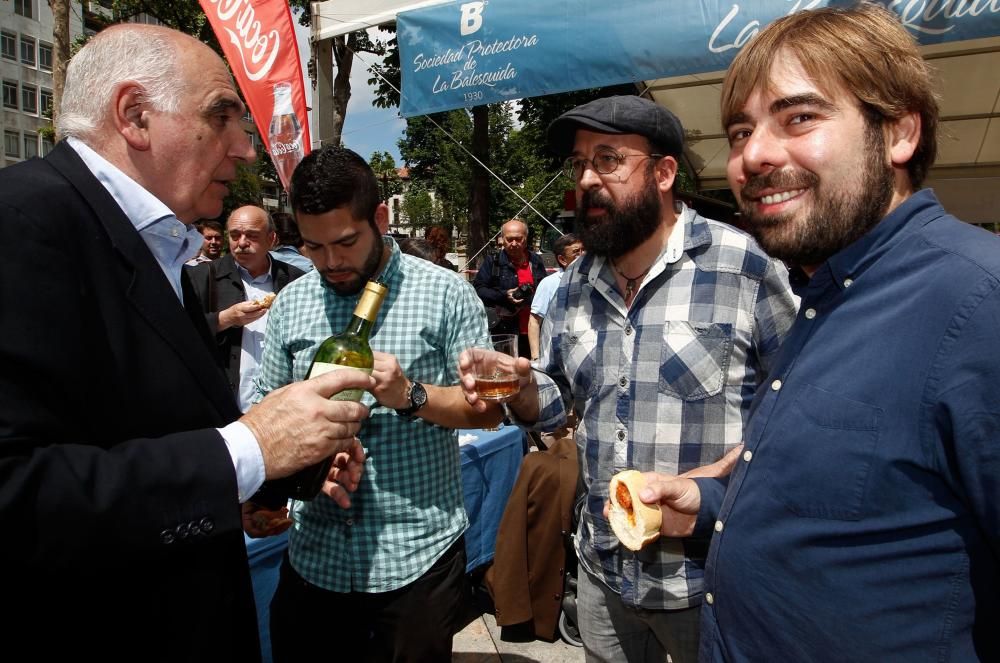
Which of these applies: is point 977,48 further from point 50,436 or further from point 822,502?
point 50,436

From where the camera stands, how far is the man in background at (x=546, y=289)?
6.24 m

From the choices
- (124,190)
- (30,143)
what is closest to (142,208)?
(124,190)

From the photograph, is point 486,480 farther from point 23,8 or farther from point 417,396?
point 23,8

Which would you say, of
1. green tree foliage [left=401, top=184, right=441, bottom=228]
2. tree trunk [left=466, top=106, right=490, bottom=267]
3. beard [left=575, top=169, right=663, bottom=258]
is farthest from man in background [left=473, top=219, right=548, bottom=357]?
green tree foliage [left=401, top=184, right=441, bottom=228]

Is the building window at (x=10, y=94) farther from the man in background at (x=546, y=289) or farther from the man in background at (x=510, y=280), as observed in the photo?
the man in background at (x=546, y=289)

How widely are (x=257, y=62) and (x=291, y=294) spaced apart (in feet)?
11.0

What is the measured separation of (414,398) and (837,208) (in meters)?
1.31

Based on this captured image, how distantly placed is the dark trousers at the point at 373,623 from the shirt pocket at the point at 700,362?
106cm

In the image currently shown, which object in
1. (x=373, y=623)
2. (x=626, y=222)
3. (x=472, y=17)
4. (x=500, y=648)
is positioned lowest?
(x=500, y=648)

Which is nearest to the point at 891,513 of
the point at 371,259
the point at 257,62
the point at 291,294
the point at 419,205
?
the point at 371,259

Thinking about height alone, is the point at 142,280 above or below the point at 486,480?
above

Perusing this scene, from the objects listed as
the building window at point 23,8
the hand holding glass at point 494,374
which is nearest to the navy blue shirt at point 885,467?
the hand holding glass at point 494,374

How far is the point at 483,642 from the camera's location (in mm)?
3674

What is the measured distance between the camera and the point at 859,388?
110 cm
